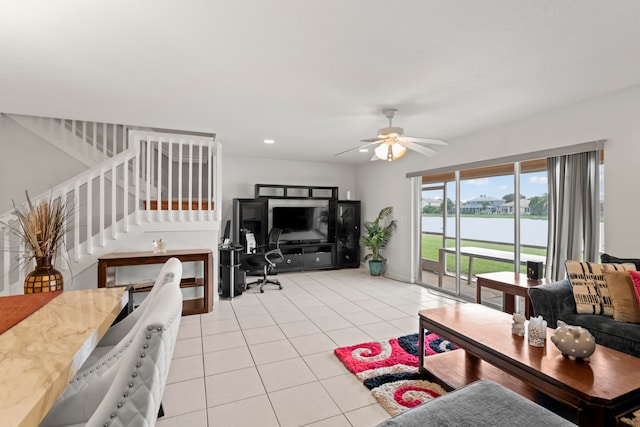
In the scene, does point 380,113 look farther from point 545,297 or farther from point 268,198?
point 268,198

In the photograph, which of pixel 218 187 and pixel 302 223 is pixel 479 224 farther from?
pixel 218 187

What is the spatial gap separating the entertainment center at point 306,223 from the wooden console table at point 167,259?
1.88 m

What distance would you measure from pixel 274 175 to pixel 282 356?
441cm

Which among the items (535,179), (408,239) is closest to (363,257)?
(408,239)

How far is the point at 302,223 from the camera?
250 inches

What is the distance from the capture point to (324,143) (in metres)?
4.97

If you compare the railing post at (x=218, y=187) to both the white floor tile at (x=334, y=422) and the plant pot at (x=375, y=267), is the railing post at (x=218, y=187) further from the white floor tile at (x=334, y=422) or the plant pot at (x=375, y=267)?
the plant pot at (x=375, y=267)

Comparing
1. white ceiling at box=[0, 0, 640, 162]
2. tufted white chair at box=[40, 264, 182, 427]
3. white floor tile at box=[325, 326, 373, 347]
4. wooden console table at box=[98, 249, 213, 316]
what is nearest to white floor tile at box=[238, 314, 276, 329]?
wooden console table at box=[98, 249, 213, 316]

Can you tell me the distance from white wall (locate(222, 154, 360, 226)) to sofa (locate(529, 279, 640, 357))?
4.85 meters

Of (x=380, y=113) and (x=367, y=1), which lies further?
(x=380, y=113)

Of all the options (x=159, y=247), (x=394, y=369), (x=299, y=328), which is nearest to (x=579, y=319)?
(x=394, y=369)

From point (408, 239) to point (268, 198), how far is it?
2.85m

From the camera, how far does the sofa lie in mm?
2117

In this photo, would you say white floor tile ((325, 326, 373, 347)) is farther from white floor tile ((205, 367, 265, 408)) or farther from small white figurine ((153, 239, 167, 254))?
small white figurine ((153, 239, 167, 254))
